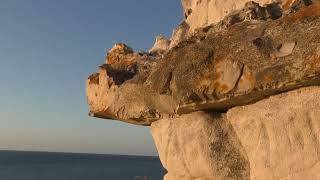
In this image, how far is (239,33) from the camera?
646 centimetres

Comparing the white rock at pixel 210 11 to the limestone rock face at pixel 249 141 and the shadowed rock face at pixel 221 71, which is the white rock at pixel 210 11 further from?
the limestone rock face at pixel 249 141

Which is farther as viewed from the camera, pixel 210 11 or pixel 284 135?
pixel 210 11

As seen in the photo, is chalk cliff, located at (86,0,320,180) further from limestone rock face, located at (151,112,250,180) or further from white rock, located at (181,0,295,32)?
white rock, located at (181,0,295,32)

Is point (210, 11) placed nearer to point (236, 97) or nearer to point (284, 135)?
point (236, 97)

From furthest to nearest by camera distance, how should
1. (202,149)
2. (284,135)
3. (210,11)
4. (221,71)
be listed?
1. (210,11)
2. (202,149)
3. (221,71)
4. (284,135)

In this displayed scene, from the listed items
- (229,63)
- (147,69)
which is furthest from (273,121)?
(147,69)

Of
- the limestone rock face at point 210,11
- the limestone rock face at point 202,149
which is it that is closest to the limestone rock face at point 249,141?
the limestone rock face at point 202,149

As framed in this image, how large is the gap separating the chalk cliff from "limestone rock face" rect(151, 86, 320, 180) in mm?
14

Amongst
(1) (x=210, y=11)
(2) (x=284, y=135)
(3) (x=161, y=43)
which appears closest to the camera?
(2) (x=284, y=135)

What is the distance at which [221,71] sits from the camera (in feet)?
20.9

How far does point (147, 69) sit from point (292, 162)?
325 cm

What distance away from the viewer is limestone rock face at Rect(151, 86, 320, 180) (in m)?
5.96

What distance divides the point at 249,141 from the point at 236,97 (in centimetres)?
76

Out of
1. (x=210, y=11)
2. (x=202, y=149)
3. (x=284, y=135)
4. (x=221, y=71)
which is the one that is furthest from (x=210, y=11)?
(x=284, y=135)
